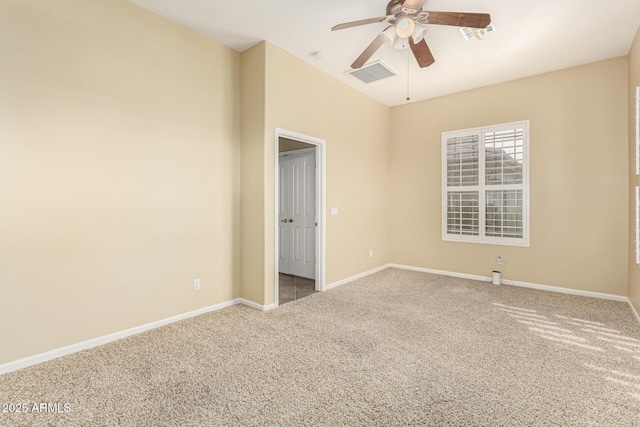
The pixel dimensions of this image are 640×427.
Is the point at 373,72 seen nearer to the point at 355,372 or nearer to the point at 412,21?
the point at 412,21

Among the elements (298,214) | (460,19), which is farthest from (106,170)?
(460,19)

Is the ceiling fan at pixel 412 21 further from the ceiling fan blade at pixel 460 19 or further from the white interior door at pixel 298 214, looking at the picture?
the white interior door at pixel 298 214

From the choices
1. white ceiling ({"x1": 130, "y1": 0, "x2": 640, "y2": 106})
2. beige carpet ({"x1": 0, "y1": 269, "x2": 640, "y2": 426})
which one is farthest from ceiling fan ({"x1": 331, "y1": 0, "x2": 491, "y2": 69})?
beige carpet ({"x1": 0, "y1": 269, "x2": 640, "y2": 426})

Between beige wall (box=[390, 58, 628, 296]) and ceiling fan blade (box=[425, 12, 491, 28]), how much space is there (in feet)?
8.95

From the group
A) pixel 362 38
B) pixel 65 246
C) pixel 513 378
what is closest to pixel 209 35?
pixel 362 38

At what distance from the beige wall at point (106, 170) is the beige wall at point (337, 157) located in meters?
0.49

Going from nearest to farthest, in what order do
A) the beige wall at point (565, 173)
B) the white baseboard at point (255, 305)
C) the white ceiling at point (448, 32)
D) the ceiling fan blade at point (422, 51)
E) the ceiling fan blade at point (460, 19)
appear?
the ceiling fan blade at point (460, 19), the ceiling fan blade at point (422, 51), the white ceiling at point (448, 32), the white baseboard at point (255, 305), the beige wall at point (565, 173)

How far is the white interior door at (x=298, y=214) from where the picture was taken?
468 cm

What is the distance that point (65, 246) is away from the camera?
2.36m

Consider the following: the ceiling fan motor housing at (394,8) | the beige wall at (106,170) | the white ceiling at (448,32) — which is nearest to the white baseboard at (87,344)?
the beige wall at (106,170)

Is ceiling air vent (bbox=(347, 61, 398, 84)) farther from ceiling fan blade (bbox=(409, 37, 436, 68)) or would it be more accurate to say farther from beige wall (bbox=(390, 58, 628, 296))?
beige wall (bbox=(390, 58, 628, 296))

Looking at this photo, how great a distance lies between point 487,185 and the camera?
14.9 feet

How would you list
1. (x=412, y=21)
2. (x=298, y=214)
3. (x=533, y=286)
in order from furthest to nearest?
(x=298, y=214) → (x=533, y=286) → (x=412, y=21)

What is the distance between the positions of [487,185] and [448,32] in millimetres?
2376
